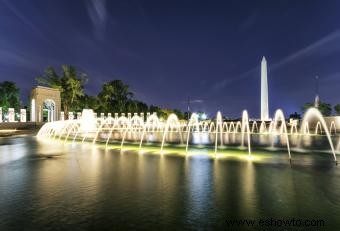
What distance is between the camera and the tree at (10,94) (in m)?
75.6

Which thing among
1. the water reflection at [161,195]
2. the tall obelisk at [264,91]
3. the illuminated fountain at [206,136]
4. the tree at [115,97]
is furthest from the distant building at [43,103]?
the water reflection at [161,195]

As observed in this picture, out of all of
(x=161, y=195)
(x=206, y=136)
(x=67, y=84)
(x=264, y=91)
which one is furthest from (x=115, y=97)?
(x=161, y=195)

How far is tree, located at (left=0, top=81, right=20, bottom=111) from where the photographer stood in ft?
248

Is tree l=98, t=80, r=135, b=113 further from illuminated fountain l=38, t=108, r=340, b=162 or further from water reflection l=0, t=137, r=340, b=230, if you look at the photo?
water reflection l=0, t=137, r=340, b=230

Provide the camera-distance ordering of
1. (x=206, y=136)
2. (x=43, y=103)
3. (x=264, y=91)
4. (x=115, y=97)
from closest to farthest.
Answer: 1. (x=206, y=136)
2. (x=264, y=91)
3. (x=43, y=103)
4. (x=115, y=97)

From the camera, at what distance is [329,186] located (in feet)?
31.2

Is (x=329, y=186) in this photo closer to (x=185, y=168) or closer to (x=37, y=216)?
(x=185, y=168)

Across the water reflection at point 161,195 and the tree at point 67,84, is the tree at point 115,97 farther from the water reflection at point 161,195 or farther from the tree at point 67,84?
the water reflection at point 161,195

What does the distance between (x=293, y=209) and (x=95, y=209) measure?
4.23 metres

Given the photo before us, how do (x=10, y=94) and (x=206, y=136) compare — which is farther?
(x=10, y=94)

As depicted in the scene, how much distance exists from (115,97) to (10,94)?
103ft

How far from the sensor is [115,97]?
100875 millimetres

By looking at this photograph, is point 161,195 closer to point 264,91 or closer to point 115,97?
point 264,91

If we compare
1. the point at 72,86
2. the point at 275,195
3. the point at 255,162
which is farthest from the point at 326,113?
the point at 275,195
